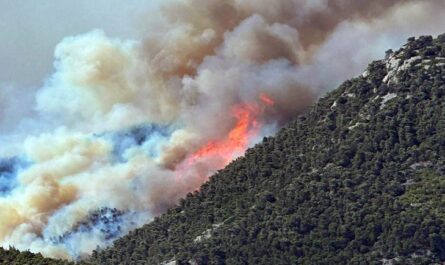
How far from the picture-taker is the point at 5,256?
166125mm

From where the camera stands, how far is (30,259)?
541 feet

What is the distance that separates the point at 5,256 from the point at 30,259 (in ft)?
10.8

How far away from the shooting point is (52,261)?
164 metres

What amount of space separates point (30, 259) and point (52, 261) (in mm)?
2937

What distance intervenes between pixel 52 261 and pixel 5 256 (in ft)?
20.4
